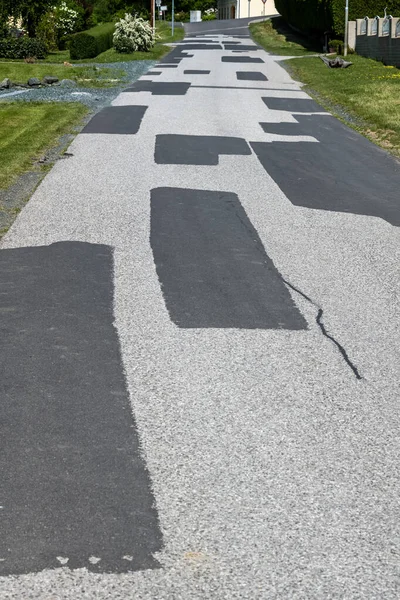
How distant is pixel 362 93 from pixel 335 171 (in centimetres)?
1136

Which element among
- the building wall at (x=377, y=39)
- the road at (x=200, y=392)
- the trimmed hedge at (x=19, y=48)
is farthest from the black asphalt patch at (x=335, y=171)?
the trimmed hedge at (x=19, y=48)

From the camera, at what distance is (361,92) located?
82.6ft

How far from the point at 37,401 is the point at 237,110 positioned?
56.6 ft

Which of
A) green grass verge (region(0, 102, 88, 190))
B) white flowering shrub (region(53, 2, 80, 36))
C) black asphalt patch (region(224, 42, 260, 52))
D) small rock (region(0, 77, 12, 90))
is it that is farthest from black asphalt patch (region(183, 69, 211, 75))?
white flowering shrub (region(53, 2, 80, 36))

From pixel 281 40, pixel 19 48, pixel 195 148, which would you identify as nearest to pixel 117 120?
pixel 195 148

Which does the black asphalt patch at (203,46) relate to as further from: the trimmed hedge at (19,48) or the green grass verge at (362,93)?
the green grass verge at (362,93)

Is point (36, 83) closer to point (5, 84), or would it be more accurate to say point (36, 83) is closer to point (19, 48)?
point (5, 84)

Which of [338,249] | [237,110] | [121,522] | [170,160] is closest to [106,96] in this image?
[237,110]

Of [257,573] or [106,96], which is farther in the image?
[106,96]

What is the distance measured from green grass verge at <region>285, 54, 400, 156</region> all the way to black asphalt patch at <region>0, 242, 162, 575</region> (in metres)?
10.8

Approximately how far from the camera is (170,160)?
14945 mm

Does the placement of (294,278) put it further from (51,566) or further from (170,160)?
(170,160)

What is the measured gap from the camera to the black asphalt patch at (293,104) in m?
22.7

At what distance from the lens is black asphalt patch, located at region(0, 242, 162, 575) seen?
4191 millimetres
